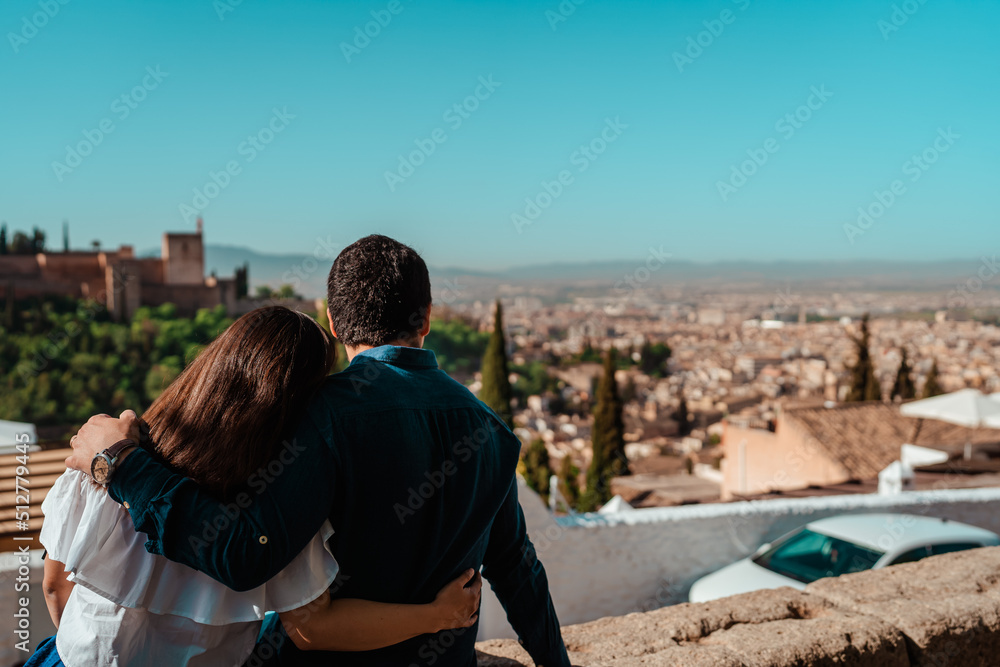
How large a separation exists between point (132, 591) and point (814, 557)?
468 centimetres

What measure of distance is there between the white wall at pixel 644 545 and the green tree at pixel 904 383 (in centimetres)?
2562

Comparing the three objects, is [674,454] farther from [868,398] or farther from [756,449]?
[756,449]

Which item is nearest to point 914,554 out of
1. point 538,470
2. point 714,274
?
point 538,470

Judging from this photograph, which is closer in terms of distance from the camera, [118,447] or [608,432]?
[118,447]

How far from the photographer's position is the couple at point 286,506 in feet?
3.09

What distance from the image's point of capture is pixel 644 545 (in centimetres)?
504

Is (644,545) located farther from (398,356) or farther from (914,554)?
(398,356)

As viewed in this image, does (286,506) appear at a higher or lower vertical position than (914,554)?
higher

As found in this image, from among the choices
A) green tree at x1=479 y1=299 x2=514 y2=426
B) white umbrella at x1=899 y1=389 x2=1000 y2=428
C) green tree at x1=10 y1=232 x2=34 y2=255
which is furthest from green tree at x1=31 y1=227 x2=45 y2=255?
white umbrella at x1=899 y1=389 x2=1000 y2=428

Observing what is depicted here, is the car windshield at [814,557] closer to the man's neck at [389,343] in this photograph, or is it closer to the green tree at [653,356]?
the man's neck at [389,343]

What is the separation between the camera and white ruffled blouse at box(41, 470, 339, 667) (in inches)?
37.6

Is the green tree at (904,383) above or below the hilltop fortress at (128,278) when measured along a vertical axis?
below

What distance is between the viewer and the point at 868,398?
25578 mm

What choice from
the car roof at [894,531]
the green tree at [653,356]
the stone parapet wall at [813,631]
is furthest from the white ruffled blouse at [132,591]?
the green tree at [653,356]
